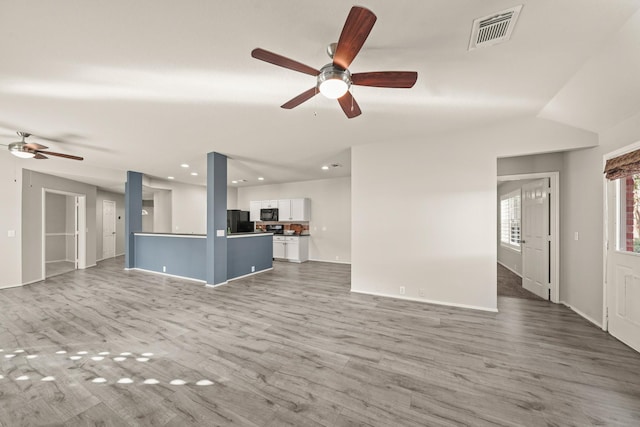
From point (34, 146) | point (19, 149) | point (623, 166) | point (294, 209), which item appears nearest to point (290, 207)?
point (294, 209)

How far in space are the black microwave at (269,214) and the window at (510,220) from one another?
677 cm

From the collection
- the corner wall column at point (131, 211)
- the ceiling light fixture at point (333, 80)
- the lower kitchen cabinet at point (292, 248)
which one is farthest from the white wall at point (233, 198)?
the ceiling light fixture at point (333, 80)

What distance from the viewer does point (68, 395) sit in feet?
5.98

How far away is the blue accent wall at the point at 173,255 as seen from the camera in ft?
17.2

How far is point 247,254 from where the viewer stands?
5.74 metres

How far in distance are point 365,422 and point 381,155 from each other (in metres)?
3.61

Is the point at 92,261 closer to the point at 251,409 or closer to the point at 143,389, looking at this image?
the point at 143,389

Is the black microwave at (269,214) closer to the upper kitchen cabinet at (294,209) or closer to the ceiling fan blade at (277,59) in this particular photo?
the upper kitchen cabinet at (294,209)

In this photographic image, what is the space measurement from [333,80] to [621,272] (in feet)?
12.4

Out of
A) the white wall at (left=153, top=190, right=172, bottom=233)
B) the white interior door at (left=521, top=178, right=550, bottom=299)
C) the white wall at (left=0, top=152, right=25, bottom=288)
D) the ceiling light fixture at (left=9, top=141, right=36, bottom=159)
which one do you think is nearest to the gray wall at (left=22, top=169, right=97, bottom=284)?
the white wall at (left=0, top=152, right=25, bottom=288)

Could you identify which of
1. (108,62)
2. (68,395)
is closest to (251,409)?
(68,395)

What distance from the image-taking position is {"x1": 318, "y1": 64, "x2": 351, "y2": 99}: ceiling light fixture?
174cm

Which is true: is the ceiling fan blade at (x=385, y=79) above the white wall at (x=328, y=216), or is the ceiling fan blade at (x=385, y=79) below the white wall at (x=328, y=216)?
above

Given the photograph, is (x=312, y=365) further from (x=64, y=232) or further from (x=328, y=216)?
(x=64, y=232)
